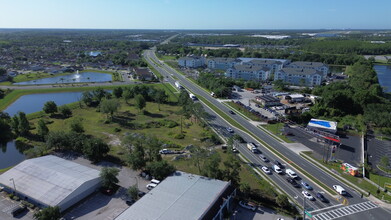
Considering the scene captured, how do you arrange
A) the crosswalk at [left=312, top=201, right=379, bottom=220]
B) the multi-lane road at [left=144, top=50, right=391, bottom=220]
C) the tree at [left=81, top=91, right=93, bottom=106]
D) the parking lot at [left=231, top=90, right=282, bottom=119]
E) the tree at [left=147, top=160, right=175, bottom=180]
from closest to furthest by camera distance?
the crosswalk at [left=312, top=201, right=379, bottom=220] → the multi-lane road at [left=144, top=50, right=391, bottom=220] → the tree at [left=147, top=160, right=175, bottom=180] → the parking lot at [left=231, top=90, right=282, bottom=119] → the tree at [left=81, top=91, right=93, bottom=106]

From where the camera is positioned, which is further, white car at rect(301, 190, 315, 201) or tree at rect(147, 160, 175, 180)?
tree at rect(147, 160, 175, 180)

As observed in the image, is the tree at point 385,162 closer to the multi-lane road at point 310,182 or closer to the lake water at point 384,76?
the multi-lane road at point 310,182

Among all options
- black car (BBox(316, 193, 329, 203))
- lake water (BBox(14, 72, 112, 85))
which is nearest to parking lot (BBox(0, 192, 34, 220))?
black car (BBox(316, 193, 329, 203))

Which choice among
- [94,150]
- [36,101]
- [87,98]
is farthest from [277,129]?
[36,101]

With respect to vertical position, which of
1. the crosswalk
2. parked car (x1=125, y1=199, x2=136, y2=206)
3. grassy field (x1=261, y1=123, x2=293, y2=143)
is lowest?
the crosswalk

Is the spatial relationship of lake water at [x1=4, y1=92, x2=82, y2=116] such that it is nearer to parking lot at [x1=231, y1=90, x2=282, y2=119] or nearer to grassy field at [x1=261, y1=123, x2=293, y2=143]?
parking lot at [x1=231, y1=90, x2=282, y2=119]

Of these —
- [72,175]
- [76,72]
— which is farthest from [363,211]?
[76,72]

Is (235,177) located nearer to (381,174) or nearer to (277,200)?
(277,200)

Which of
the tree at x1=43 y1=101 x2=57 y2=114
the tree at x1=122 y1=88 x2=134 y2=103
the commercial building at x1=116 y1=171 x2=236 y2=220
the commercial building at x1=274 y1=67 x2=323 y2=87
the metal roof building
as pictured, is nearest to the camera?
the commercial building at x1=116 y1=171 x2=236 y2=220

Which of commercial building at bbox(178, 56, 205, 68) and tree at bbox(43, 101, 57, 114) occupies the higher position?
commercial building at bbox(178, 56, 205, 68)
